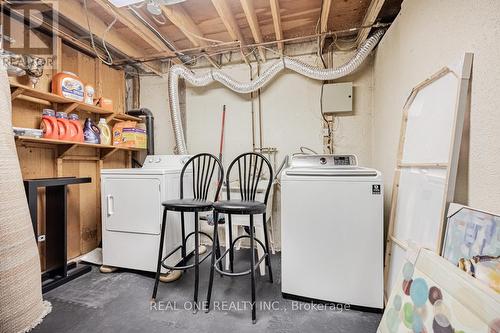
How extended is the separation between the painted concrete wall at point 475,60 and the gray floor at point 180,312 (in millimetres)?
1163

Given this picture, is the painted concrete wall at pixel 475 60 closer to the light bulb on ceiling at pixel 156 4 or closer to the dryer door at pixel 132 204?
the light bulb on ceiling at pixel 156 4

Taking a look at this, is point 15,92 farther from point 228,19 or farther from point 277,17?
point 277,17

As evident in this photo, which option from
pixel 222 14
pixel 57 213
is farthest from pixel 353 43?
pixel 57 213

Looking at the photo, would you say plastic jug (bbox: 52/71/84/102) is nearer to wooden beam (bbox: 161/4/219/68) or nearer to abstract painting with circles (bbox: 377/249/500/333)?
wooden beam (bbox: 161/4/219/68)

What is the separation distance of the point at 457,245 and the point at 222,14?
94.3 inches

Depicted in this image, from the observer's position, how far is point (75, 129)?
2.34 meters

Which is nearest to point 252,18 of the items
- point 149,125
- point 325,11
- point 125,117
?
point 325,11

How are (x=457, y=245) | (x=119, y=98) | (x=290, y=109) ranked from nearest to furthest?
1. (x=457, y=245)
2. (x=290, y=109)
3. (x=119, y=98)

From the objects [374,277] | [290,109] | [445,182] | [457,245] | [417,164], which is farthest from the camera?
[290,109]

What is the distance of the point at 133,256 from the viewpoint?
2240 mm

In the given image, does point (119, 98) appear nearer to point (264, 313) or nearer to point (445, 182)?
point (264, 313)

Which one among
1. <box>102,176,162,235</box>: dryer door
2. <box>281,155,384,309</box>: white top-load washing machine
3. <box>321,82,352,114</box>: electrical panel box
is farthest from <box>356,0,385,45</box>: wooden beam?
<box>102,176,162,235</box>: dryer door

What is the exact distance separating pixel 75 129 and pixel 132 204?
1.00m

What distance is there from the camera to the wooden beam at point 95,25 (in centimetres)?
203
